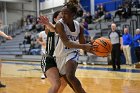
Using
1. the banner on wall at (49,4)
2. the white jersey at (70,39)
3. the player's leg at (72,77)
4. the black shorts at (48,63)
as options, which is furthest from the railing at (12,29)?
the player's leg at (72,77)

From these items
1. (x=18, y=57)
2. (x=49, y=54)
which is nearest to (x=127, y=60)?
(x=49, y=54)

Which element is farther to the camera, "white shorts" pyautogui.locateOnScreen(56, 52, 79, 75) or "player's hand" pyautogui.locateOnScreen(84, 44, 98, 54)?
"white shorts" pyautogui.locateOnScreen(56, 52, 79, 75)

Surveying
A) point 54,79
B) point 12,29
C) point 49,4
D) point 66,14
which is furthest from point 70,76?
point 12,29

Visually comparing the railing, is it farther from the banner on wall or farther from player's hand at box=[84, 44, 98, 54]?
player's hand at box=[84, 44, 98, 54]

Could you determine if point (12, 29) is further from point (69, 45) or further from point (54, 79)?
point (69, 45)

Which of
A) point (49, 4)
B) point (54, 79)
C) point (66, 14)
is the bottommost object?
point (54, 79)

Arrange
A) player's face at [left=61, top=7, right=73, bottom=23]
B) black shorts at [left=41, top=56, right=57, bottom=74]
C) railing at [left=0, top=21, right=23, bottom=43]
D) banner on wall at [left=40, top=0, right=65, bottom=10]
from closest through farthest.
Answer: player's face at [left=61, top=7, right=73, bottom=23]
black shorts at [left=41, top=56, right=57, bottom=74]
banner on wall at [left=40, top=0, right=65, bottom=10]
railing at [left=0, top=21, right=23, bottom=43]

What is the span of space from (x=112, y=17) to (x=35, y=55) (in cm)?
604

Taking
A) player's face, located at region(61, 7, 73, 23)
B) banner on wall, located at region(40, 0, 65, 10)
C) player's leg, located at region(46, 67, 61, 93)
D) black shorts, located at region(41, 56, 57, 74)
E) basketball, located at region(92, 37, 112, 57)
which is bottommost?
player's leg, located at region(46, 67, 61, 93)

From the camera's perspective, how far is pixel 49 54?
4.07 metres

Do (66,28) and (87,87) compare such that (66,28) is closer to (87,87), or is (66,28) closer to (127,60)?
(87,87)

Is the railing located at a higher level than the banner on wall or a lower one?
lower

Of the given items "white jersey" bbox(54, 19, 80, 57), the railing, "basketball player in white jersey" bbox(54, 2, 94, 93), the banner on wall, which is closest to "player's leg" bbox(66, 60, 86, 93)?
"basketball player in white jersey" bbox(54, 2, 94, 93)

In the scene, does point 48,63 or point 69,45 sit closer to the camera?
point 69,45
